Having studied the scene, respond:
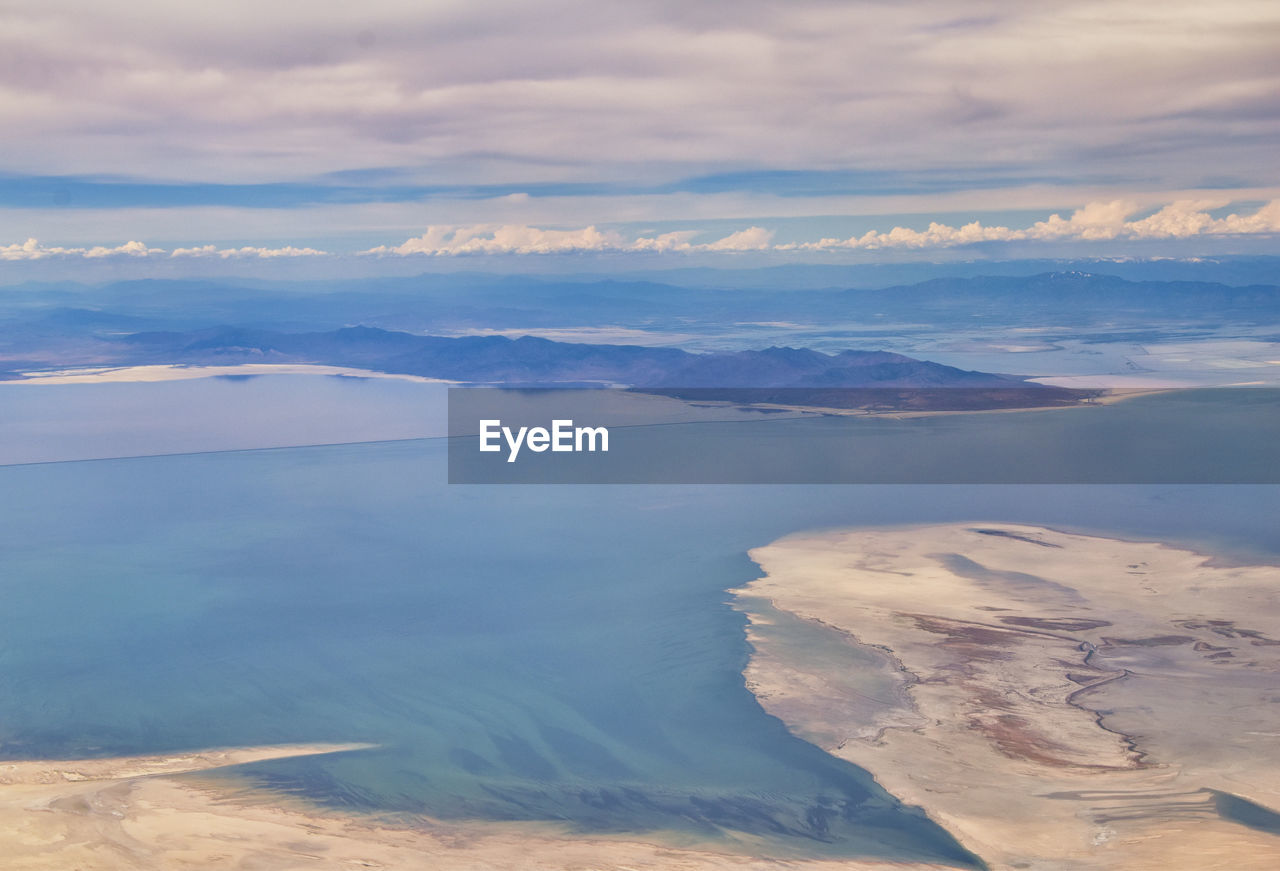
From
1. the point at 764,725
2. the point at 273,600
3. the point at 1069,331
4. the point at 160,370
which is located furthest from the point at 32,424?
the point at 1069,331

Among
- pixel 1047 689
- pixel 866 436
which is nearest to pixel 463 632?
pixel 1047 689

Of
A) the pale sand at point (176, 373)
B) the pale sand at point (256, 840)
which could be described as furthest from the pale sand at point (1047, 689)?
→ the pale sand at point (176, 373)

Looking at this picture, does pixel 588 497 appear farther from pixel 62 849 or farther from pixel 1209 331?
pixel 1209 331

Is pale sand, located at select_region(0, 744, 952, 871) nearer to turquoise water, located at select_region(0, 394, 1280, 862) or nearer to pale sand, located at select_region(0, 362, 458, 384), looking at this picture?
turquoise water, located at select_region(0, 394, 1280, 862)

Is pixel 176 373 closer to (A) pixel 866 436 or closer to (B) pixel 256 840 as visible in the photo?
(A) pixel 866 436

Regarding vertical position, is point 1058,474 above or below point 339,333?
below

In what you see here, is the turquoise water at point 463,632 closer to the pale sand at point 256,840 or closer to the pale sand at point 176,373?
the pale sand at point 256,840
